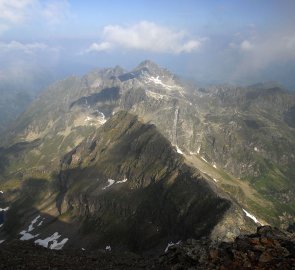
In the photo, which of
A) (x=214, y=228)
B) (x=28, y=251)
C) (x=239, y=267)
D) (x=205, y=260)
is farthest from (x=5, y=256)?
(x=214, y=228)

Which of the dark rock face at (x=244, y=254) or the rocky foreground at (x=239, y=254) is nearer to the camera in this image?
the dark rock face at (x=244, y=254)

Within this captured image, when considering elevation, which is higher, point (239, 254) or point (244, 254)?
point (244, 254)

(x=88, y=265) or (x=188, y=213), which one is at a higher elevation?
(x=88, y=265)

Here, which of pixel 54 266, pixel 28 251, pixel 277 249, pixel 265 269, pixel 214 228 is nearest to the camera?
pixel 265 269

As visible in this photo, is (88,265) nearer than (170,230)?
Yes

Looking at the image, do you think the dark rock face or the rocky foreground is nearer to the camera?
the dark rock face

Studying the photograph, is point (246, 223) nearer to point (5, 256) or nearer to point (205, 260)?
point (5, 256)

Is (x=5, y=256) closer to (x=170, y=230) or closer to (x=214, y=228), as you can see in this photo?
(x=214, y=228)

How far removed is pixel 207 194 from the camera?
19788 centimetres

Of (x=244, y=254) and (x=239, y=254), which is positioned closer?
(x=244, y=254)

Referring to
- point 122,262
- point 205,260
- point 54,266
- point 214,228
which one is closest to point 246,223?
point 214,228

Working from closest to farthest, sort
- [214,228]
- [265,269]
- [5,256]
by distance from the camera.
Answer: [265,269] < [5,256] < [214,228]

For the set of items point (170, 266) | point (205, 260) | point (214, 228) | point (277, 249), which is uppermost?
point (277, 249)

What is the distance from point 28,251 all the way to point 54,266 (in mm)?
20027
